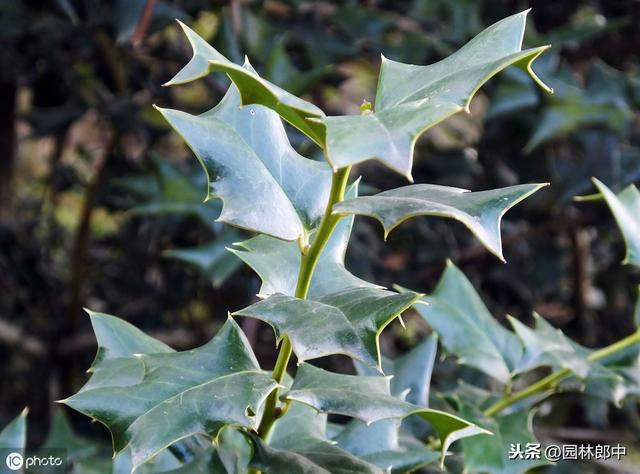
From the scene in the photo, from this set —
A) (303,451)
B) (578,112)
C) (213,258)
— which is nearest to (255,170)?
(303,451)

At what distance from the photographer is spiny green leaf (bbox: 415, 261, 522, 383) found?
28.0 inches

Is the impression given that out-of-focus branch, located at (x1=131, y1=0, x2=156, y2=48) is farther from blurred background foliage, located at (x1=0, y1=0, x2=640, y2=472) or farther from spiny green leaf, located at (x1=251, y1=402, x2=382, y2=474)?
spiny green leaf, located at (x1=251, y1=402, x2=382, y2=474)

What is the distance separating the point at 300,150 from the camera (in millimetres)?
1024

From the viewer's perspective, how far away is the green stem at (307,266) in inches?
16.8

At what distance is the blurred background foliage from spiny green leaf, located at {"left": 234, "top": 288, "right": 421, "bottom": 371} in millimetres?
513

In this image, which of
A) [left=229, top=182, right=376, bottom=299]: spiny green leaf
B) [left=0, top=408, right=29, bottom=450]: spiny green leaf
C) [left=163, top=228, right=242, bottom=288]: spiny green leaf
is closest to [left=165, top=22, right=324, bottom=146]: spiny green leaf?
[left=229, top=182, right=376, bottom=299]: spiny green leaf

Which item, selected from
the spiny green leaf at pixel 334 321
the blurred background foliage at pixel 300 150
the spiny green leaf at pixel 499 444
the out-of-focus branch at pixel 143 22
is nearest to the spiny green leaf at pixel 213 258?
the blurred background foliage at pixel 300 150

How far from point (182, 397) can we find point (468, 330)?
1.15 ft

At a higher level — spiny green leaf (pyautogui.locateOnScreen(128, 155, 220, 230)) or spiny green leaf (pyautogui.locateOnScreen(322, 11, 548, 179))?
spiny green leaf (pyautogui.locateOnScreen(322, 11, 548, 179))

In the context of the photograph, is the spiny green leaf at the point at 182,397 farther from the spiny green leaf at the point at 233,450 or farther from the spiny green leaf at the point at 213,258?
the spiny green leaf at the point at 213,258

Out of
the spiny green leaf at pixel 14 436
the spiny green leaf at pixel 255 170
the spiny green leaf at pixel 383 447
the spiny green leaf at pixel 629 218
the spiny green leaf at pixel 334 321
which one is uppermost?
the spiny green leaf at pixel 255 170

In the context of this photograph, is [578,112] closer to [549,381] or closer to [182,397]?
[549,381]

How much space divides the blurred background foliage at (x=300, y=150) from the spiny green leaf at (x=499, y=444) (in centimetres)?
38

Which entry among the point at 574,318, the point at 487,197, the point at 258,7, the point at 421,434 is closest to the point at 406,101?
the point at 487,197
